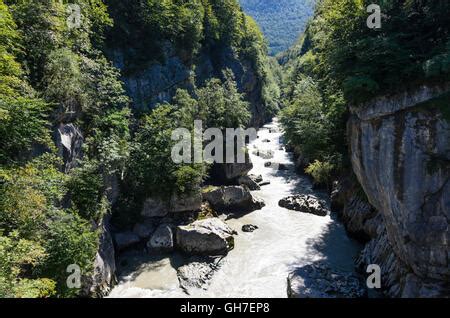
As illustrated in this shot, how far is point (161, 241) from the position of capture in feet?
84.0

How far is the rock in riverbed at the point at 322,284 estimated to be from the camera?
19109mm

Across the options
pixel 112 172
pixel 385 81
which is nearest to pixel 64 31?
pixel 112 172

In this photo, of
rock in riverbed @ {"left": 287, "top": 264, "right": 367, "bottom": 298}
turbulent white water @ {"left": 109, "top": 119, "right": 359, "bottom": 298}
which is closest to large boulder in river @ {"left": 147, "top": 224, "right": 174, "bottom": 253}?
turbulent white water @ {"left": 109, "top": 119, "right": 359, "bottom": 298}

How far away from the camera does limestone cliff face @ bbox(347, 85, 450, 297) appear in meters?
16.3

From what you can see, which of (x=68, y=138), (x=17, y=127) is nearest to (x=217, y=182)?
(x=68, y=138)

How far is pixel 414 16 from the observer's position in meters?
19.0

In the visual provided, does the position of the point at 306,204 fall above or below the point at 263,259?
above

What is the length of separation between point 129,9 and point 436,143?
36.4 m

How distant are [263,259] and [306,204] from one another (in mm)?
9721

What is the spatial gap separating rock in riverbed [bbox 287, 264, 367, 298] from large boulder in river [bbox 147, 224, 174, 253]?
8.94 metres

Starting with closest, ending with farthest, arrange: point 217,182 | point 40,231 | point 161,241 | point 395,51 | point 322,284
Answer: point 40,231 < point 395,51 < point 322,284 < point 161,241 < point 217,182

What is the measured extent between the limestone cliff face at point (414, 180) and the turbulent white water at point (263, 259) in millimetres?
5822

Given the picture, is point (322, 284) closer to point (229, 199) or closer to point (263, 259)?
point (263, 259)
